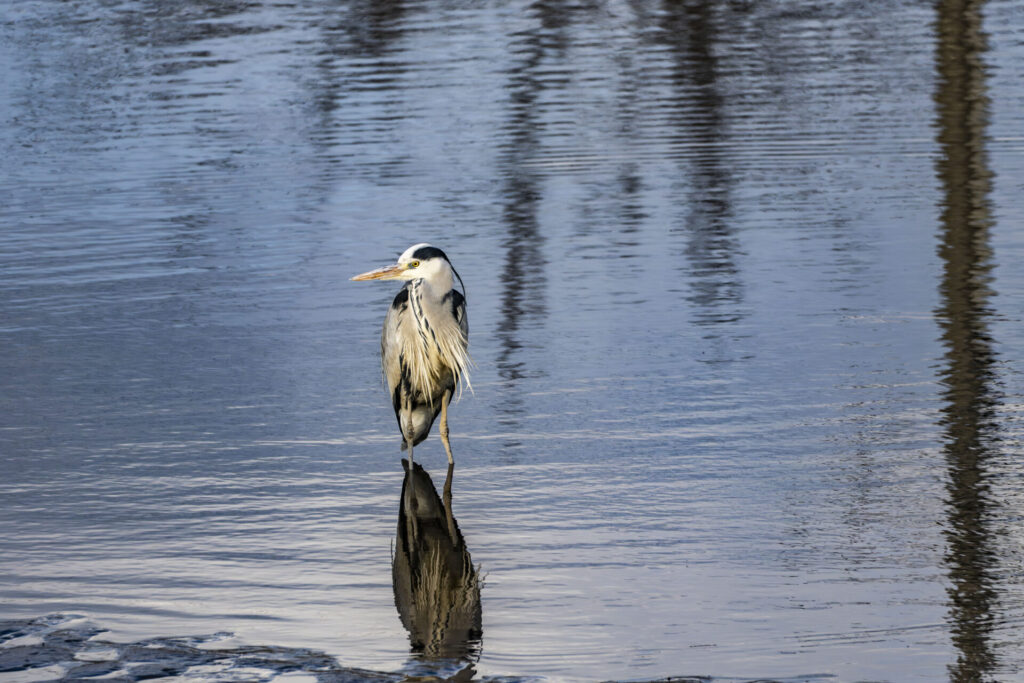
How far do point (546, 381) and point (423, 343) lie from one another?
128 centimetres

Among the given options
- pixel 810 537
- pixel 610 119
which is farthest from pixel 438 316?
pixel 610 119

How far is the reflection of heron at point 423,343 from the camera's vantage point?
781cm

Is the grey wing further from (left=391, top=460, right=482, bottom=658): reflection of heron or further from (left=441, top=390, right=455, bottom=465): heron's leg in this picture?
(left=391, top=460, right=482, bottom=658): reflection of heron

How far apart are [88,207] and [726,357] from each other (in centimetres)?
774

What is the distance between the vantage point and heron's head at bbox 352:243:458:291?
773 cm

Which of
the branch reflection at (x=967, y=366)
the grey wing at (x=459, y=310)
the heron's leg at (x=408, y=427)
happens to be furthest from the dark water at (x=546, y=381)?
the grey wing at (x=459, y=310)

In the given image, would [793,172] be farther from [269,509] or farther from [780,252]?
[269,509]

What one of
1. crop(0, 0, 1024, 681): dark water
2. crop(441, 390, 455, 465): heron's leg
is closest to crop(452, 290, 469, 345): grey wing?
crop(441, 390, 455, 465): heron's leg

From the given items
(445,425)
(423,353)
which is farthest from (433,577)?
(423,353)

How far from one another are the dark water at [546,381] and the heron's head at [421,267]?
916mm

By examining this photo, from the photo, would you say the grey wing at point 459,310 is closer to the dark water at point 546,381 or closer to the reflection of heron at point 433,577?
the dark water at point 546,381

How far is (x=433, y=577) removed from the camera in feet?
20.8

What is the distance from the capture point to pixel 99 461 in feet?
25.9

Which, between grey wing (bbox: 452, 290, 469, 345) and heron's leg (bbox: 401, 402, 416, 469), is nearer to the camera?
heron's leg (bbox: 401, 402, 416, 469)
